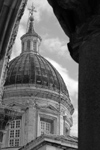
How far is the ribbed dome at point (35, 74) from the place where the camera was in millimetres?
47281

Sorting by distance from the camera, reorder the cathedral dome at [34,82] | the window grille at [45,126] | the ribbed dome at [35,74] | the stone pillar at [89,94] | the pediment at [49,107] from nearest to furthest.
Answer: the stone pillar at [89,94] < the pediment at [49,107] < the cathedral dome at [34,82] < the window grille at [45,126] < the ribbed dome at [35,74]

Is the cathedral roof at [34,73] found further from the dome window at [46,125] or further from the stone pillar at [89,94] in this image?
the stone pillar at [89,94]

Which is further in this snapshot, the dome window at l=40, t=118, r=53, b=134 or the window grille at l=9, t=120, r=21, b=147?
the dome window at l=40, t=118, r=53, b=134

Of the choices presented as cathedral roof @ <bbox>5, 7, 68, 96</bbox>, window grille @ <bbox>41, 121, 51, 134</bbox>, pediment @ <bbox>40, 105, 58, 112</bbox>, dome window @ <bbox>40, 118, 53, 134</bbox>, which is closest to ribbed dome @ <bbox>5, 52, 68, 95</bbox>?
cathedral roof @ <bbox>5, 7, 68, 96</bbox>

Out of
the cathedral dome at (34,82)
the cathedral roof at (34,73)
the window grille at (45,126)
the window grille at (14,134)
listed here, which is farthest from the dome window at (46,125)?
the cathedral roof at (34,73)

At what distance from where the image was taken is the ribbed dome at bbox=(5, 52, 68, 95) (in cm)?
4728

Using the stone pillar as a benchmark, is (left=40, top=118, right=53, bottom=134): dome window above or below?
above

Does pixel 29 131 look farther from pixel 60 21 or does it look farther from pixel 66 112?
pixel 60 21

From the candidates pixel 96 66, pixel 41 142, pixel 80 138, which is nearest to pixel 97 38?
pixel 96 66

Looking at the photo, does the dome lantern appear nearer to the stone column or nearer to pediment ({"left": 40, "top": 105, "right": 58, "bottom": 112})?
pediment ({"left": 40, "top": 105, "right": 58, "bottom": 112})

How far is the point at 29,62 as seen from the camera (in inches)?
1975

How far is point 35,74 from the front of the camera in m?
48.2

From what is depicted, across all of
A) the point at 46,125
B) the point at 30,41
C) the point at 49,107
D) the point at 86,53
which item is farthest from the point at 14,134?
the point at 86,53

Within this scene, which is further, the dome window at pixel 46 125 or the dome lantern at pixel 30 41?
the dome lantern at pixel 30 41
